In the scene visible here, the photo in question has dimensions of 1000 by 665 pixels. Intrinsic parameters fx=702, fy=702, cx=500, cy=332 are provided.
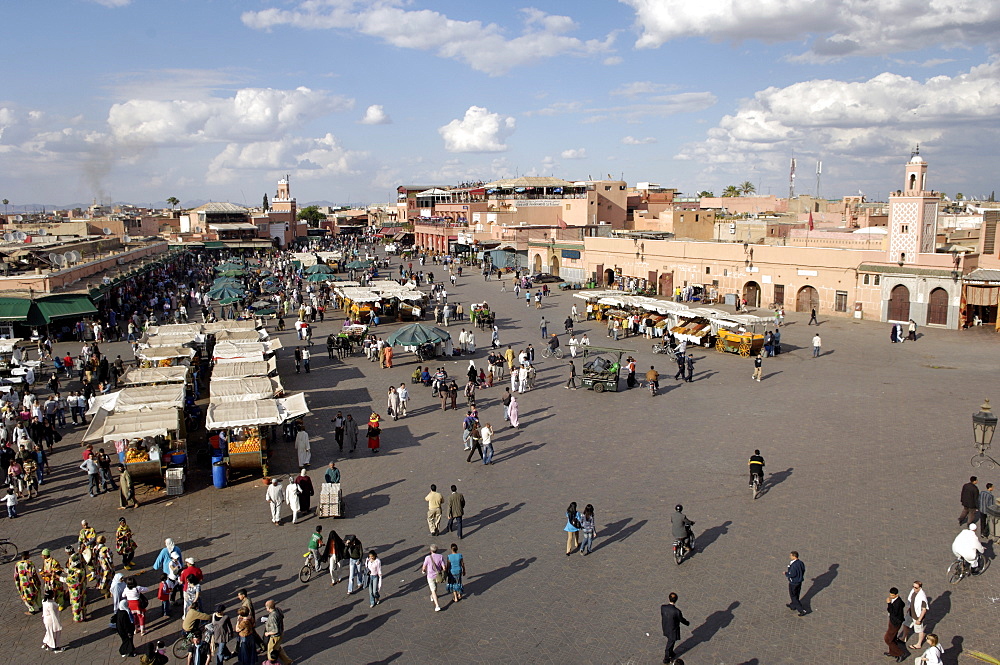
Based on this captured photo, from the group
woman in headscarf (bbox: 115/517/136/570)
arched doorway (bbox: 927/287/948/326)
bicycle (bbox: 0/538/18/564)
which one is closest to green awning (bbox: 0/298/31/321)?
bicycle (bbox: 0/538/18/564)

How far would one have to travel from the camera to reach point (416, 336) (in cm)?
2445

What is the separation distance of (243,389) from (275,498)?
546 centimetres

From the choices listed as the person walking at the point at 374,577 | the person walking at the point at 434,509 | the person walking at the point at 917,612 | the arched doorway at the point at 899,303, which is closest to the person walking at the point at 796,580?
the person walking at the point at 917,612

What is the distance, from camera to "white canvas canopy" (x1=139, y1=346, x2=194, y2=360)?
20.8 m

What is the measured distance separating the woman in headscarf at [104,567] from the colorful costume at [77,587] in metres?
0.46

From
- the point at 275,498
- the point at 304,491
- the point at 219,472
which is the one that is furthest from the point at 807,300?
the point at 275,498

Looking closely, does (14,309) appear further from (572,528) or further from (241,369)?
(572,528)

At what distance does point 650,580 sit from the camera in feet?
A: 34.3

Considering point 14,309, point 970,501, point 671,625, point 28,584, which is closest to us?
point 671,625

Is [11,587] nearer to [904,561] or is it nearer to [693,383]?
[904,561]

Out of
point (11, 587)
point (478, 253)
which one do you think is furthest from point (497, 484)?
point (478, 253)

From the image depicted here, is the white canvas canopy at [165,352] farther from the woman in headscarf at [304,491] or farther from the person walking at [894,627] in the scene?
the person walking at [894,627]

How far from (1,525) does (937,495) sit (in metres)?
17.5

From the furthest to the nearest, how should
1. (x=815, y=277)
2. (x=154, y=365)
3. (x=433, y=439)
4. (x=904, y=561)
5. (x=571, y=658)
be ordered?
(x=815, y=277), (x=154, y=365), (x=433, y=439), (x=904, y=561), (x=571, y=658)
